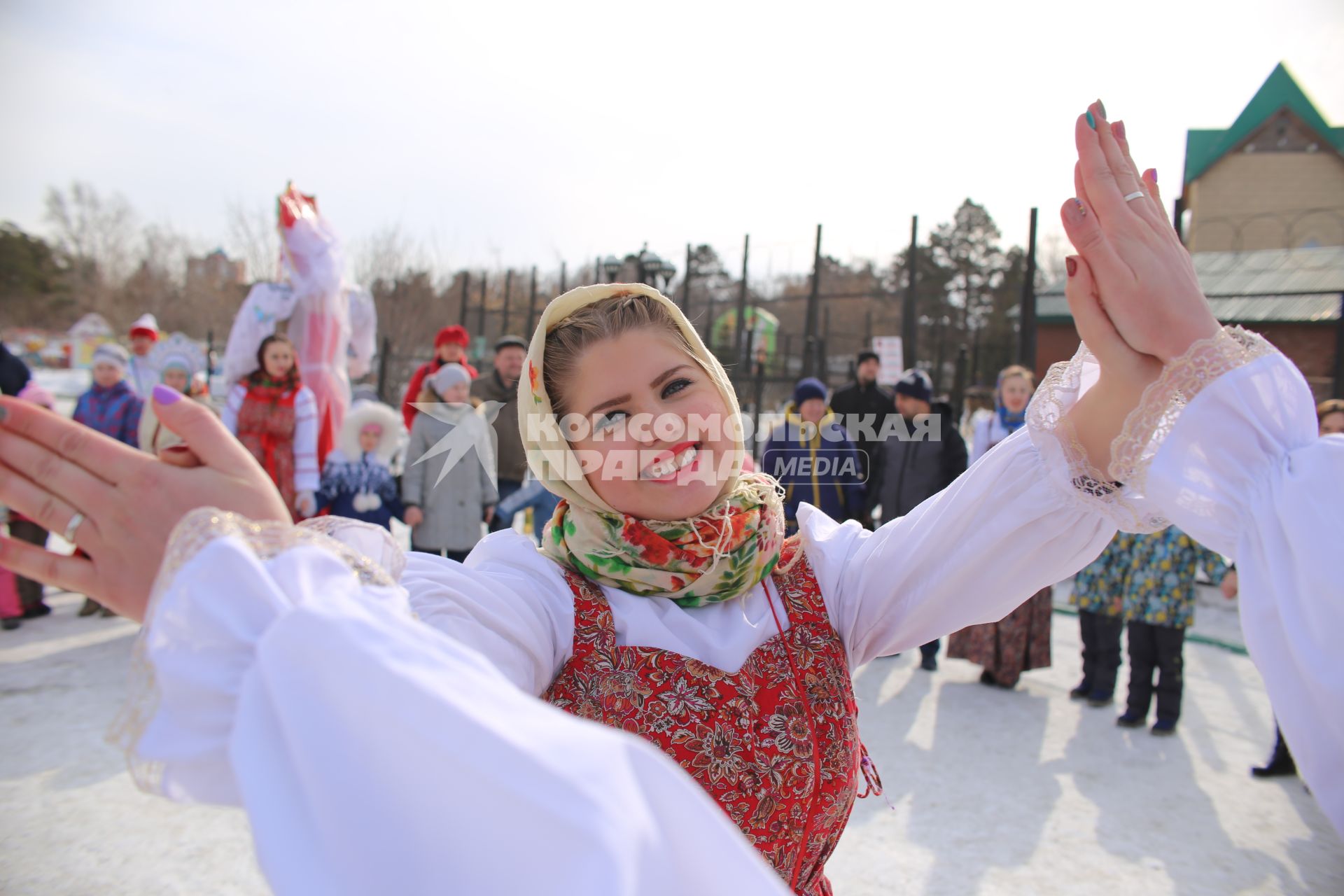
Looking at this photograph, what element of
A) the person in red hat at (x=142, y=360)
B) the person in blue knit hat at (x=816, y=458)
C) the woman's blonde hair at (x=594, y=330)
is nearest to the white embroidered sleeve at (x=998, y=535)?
the woman's blonde hair at (x=594, y=330)

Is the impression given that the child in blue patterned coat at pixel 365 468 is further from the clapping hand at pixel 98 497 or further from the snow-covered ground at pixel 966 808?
the clapping hand at pixel 98 497

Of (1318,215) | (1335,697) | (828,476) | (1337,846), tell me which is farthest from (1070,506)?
(1318,215)

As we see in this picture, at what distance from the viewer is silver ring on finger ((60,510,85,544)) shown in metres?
0.89

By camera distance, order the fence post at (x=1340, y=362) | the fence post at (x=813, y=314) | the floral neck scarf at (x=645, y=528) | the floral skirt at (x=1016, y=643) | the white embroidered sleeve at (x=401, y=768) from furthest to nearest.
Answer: the fence post at (x=813, y=314) → the fence post at (x=1340, y=362) → the floral skirt at (x=1016, y=643) → the floral neck scarf at (x=645, y=528) → the white embroidered sleeve at (x=401, y=768)

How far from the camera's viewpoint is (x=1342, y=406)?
167 inches

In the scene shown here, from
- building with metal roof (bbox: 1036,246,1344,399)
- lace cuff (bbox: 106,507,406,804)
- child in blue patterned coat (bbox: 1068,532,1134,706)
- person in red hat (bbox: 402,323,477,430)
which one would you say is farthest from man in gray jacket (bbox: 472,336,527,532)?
building with metal roof (bbox: 1036,246,1344,399)

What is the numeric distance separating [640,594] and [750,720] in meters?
0.28

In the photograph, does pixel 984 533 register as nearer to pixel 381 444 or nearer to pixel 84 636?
pixel 381 444

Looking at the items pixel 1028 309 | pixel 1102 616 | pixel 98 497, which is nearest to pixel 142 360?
pixel 98 497

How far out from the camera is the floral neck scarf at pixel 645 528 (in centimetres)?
131

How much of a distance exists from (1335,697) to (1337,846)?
3.51 metres

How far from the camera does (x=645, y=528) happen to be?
131cm

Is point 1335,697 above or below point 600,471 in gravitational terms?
below

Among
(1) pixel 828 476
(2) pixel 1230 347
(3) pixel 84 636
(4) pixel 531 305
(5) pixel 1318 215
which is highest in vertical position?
(5) pixel 1318 215
